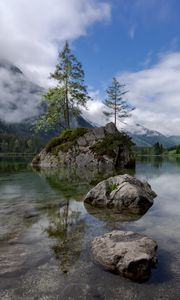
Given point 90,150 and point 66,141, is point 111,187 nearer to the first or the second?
point 90,150

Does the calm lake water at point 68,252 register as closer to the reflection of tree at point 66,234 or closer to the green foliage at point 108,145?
the reflection of tree at point 66,234

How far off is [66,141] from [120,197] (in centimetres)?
3360

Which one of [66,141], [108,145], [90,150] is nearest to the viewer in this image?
[108,145]

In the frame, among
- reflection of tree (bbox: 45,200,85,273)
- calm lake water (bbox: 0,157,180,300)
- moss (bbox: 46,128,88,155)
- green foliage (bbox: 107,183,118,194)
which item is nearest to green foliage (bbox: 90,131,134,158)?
moss (bbox: 46,128,88,155)

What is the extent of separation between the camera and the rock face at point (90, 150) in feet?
141

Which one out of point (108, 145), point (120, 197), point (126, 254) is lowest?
point (126, 254)

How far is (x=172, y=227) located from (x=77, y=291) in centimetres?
573

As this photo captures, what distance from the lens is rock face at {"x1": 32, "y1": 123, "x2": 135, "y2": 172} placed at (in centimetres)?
4297

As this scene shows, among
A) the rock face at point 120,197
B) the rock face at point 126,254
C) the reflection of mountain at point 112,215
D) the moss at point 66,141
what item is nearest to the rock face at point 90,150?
the moss at point 66,141

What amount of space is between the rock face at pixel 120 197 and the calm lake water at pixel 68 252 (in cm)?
72

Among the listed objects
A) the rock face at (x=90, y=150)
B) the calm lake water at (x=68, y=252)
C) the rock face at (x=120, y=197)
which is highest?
the rock face at (x=90, y=150)

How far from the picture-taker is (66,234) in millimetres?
9328

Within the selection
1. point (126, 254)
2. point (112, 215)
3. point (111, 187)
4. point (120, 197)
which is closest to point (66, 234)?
point (126, 254)

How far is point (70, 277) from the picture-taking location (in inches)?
248
